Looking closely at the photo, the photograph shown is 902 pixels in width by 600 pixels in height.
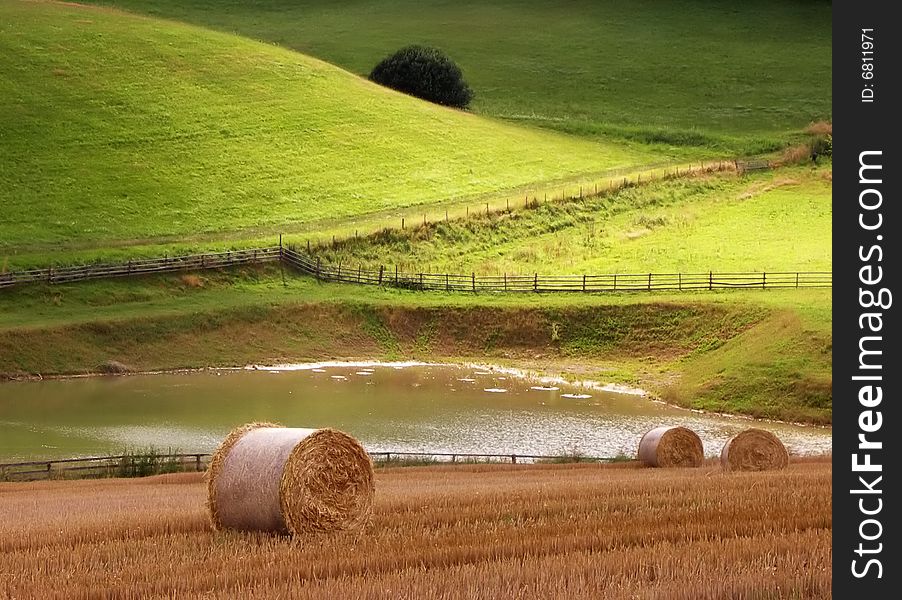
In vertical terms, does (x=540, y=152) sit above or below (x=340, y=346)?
above

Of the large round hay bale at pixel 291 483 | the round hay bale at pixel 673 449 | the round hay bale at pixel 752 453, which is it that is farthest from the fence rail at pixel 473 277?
the large round hay bale at pixel 291 483

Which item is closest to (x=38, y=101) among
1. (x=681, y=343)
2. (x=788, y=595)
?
(x=681, y=343)

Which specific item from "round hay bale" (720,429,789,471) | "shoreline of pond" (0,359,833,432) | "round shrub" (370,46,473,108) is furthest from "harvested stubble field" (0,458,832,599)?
"round shrub" (370,46,473,108)

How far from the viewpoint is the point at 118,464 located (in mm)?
27203

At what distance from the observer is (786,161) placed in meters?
79.7

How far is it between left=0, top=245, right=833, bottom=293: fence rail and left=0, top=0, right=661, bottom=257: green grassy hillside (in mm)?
3854

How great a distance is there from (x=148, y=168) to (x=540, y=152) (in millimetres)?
23808

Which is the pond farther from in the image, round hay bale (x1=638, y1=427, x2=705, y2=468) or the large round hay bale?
the large round hay bale

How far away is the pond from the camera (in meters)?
34.1

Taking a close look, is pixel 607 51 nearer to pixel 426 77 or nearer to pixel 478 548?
pixel 426 77
